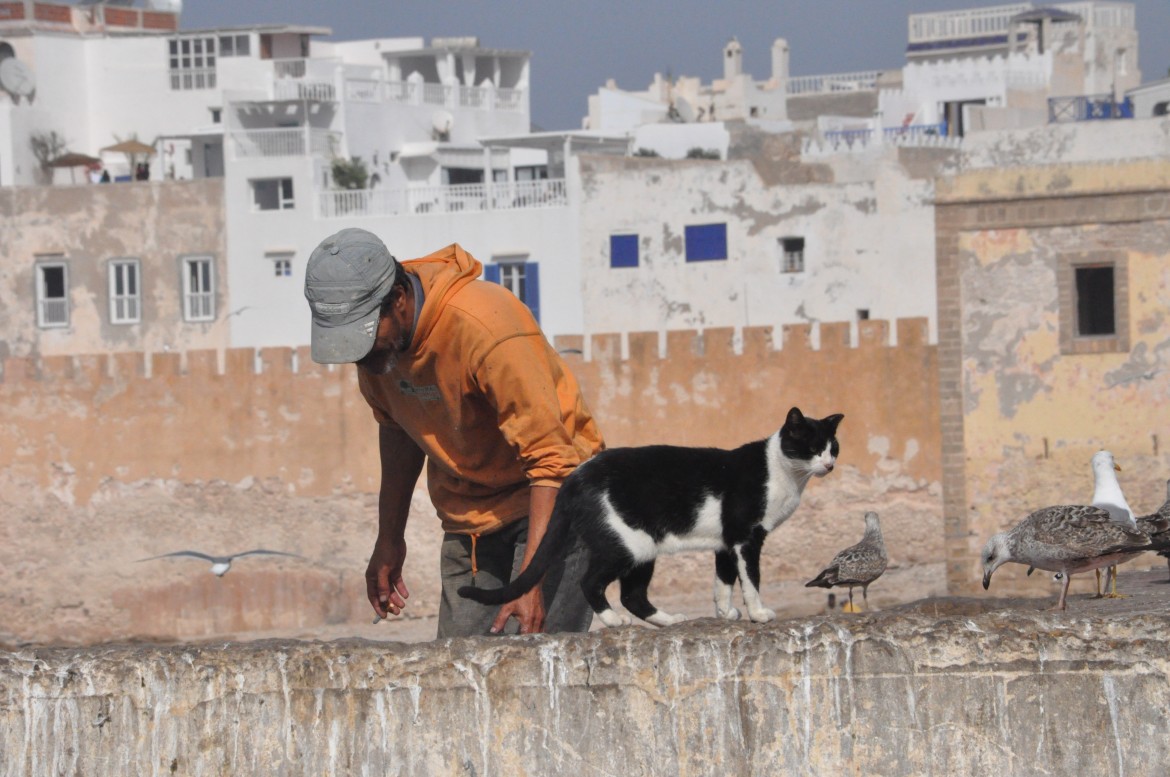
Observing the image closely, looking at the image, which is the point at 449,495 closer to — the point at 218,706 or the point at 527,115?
the point at 218,706

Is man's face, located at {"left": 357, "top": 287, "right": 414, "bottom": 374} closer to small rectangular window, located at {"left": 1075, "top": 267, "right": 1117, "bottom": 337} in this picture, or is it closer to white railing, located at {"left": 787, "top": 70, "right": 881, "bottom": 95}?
small rectangular window, located at {"left": 1075, "top": 267, "right": 1117, "bottom": 337}

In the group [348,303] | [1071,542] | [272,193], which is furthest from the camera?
[272,193]

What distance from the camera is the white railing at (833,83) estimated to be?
1886 inches

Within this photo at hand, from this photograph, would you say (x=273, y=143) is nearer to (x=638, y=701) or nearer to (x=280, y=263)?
(x=280, y=263)

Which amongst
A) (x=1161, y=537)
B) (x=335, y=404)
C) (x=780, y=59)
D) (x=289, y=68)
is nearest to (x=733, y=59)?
(x=780, y=59)

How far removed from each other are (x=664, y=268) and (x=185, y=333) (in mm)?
8434

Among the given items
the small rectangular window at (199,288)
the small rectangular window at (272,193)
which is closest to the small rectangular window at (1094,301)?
the small rectangular window at (272,193)

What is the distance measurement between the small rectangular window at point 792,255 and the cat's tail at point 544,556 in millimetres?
23952

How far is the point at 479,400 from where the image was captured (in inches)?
212

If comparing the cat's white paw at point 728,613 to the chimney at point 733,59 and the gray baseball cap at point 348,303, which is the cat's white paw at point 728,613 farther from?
the chimney at point 733,59

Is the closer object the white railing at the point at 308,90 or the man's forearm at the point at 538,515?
the man's forearm at the point at 538,515

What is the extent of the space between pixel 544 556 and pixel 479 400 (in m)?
0.46

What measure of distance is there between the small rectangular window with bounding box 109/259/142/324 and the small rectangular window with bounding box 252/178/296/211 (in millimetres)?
2387

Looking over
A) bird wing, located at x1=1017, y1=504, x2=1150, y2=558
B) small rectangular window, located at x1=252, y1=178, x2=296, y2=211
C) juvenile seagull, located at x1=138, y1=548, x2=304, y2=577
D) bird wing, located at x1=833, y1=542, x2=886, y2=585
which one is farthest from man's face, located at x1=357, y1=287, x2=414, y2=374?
small rectangular window, located at x1=252, y1=178, x2=296, y2=211
